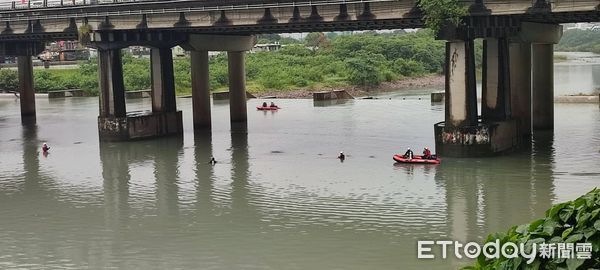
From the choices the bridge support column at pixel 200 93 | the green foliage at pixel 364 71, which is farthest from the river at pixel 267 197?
the green foliage at pixel 364 71

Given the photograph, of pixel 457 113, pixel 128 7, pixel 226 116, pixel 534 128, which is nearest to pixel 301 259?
pixel 457 113

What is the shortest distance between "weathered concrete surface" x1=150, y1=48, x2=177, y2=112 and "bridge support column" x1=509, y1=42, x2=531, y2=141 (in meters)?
22.8

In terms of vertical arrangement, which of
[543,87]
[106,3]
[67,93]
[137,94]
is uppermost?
[106,3]

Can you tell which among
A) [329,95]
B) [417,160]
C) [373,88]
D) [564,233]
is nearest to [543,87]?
[417,160]

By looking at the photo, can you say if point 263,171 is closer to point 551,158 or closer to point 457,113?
point 457,113

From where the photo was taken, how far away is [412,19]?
41.5m

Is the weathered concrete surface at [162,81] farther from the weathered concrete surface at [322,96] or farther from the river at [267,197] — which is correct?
the weathered concrete surface at [322,96]

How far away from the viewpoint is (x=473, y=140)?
38719mm

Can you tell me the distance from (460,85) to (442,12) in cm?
392

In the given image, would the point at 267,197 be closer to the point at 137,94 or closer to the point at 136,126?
the point at 136,126

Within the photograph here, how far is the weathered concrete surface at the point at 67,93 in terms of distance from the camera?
4090 inches

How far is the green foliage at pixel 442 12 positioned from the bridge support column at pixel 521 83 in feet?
29.1

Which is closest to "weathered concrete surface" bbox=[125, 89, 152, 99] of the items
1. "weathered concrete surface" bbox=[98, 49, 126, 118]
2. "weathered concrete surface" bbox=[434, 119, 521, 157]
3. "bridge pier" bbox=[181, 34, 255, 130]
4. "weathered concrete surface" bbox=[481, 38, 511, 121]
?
"bridge pier" bbox=[181, 34, 255, 130]

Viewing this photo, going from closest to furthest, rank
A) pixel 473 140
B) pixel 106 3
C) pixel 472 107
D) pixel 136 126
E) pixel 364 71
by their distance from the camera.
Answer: pixel 473 140 < pixel 472 107 < pixel 136 126 < pixel 106 3 < pixel 364 71
